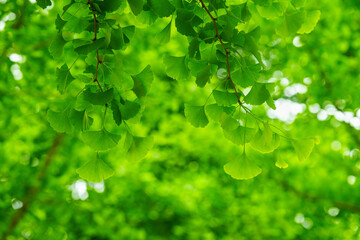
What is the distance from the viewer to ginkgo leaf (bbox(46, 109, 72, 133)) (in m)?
0.95

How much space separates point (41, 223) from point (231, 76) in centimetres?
297

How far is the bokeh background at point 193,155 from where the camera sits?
3170mm

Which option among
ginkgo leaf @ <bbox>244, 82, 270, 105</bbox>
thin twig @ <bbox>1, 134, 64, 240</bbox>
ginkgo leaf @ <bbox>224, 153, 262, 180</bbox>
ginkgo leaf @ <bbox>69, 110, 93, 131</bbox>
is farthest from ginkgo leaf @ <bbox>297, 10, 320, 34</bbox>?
thin twig @ <bbox>1, 134, 64, 240</bbox>

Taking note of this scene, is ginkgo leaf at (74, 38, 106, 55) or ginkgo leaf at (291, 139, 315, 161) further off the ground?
ginkgo leaf at (74, 38, 106, 55)

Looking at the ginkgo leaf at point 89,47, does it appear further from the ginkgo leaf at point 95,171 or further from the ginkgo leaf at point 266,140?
the ginkgo leaf at point 266,140

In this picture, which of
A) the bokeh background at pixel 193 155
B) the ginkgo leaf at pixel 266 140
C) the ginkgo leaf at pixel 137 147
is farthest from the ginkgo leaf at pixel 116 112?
the bokeh background at pixel 193 155

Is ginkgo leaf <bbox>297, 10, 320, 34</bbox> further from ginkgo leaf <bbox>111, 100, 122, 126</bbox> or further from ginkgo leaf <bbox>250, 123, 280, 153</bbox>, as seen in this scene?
ginkgo leaf <bbox>111, 100, 122, 126</bbox>

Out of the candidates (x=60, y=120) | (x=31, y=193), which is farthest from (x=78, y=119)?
(x=31, y=193)

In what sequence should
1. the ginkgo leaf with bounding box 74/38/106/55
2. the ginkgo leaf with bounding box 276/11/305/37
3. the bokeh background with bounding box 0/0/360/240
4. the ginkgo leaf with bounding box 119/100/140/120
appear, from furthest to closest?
1. the bokeh background with bounding box 0/0/360/240
2. the ginkgo leaf with bounding box 276/11/305/37
3. the ginkgo leaf with bounding box 119/100/140/120
4. the ginkgo leaf with bounding box 74/38/106/55

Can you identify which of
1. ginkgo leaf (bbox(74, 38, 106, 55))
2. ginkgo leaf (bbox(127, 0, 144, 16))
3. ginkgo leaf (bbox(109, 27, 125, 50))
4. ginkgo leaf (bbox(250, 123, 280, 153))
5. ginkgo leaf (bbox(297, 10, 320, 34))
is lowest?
ginkgo leaf (bbox(250, 123, 280, 153))

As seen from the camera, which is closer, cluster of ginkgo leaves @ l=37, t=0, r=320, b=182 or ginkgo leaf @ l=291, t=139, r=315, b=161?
cluster of ginkgo leaves @ l=37, t=0, r=320, b=182

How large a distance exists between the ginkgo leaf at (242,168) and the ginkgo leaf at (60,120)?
16.8 inches

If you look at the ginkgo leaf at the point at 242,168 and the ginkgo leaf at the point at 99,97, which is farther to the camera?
the ginkgo leaf at the point at 242,168

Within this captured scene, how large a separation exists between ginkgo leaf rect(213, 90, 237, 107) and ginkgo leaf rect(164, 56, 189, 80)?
146 mm
